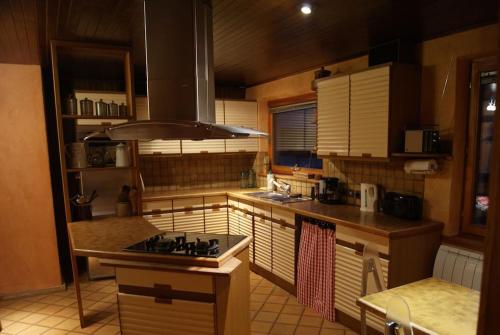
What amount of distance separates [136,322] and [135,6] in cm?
194

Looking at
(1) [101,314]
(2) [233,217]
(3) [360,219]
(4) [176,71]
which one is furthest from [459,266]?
(1) [101,314]

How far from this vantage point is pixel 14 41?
7.99 feet

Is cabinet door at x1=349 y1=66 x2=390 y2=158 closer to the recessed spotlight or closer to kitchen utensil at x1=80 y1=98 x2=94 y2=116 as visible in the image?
the recessed spotlight

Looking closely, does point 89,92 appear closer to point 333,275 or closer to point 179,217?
point 179,217

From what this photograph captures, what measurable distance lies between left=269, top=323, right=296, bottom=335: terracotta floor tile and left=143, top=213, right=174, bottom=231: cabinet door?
5.95 feet

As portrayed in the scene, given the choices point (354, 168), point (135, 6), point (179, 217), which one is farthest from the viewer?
point (179, 217)

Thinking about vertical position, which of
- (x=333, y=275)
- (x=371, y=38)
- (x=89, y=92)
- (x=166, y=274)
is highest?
(x=371, y=38)

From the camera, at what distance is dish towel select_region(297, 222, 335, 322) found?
8.92 ft

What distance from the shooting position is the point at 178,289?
190cm

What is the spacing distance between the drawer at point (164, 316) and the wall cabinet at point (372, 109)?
70.1 inches

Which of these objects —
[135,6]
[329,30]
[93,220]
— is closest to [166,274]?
[93,220]

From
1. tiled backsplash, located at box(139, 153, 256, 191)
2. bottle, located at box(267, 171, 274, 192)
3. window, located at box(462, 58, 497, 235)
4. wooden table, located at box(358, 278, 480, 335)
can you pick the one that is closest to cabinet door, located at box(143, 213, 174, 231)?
tiled backsplash, located at box(139, 153, 256, 191)

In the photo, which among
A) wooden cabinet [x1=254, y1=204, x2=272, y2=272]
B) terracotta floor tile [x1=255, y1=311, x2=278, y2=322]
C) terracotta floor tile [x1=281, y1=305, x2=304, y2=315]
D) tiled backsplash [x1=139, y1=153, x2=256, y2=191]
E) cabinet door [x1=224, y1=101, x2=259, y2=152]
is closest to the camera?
terracotta floor tile [x1=255, y1=311, x2=278, y2=322]

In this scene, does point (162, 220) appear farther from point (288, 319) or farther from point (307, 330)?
point (307, 330)
